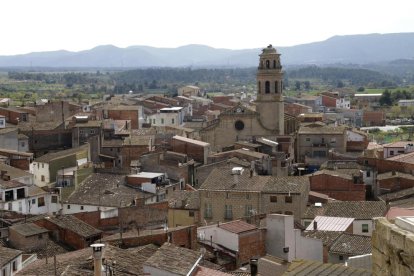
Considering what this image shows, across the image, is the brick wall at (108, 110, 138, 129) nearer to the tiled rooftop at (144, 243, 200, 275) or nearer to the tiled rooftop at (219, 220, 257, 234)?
the tiled rooftop at (219, 220, 257, 234)

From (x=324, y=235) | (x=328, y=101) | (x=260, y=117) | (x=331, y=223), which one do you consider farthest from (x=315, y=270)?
(x=328, y=101)

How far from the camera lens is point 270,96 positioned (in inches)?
2234

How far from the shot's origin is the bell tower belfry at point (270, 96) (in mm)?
56500

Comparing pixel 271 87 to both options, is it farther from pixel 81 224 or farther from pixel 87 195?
pixel 81 224

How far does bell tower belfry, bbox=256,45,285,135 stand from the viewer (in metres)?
56.5

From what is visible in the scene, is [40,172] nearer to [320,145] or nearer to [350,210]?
[350,210]

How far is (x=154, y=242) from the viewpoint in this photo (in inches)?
957

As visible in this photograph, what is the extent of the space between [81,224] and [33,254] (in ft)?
10.9

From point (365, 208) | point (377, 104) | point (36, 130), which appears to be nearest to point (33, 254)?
point (365, 208)

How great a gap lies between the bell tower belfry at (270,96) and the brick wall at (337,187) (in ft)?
56.6

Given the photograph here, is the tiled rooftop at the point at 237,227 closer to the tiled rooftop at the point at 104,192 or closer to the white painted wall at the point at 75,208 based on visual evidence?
the tiled rooftop at the point at 104,192

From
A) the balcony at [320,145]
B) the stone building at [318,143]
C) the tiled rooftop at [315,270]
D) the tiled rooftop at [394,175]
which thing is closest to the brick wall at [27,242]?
the tiled rooftop at [315,270]

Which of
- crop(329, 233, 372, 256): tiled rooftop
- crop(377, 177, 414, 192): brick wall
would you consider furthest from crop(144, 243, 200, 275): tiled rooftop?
crop(377, 177, 414, 192): brick wall

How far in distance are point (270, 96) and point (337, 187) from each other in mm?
18404
